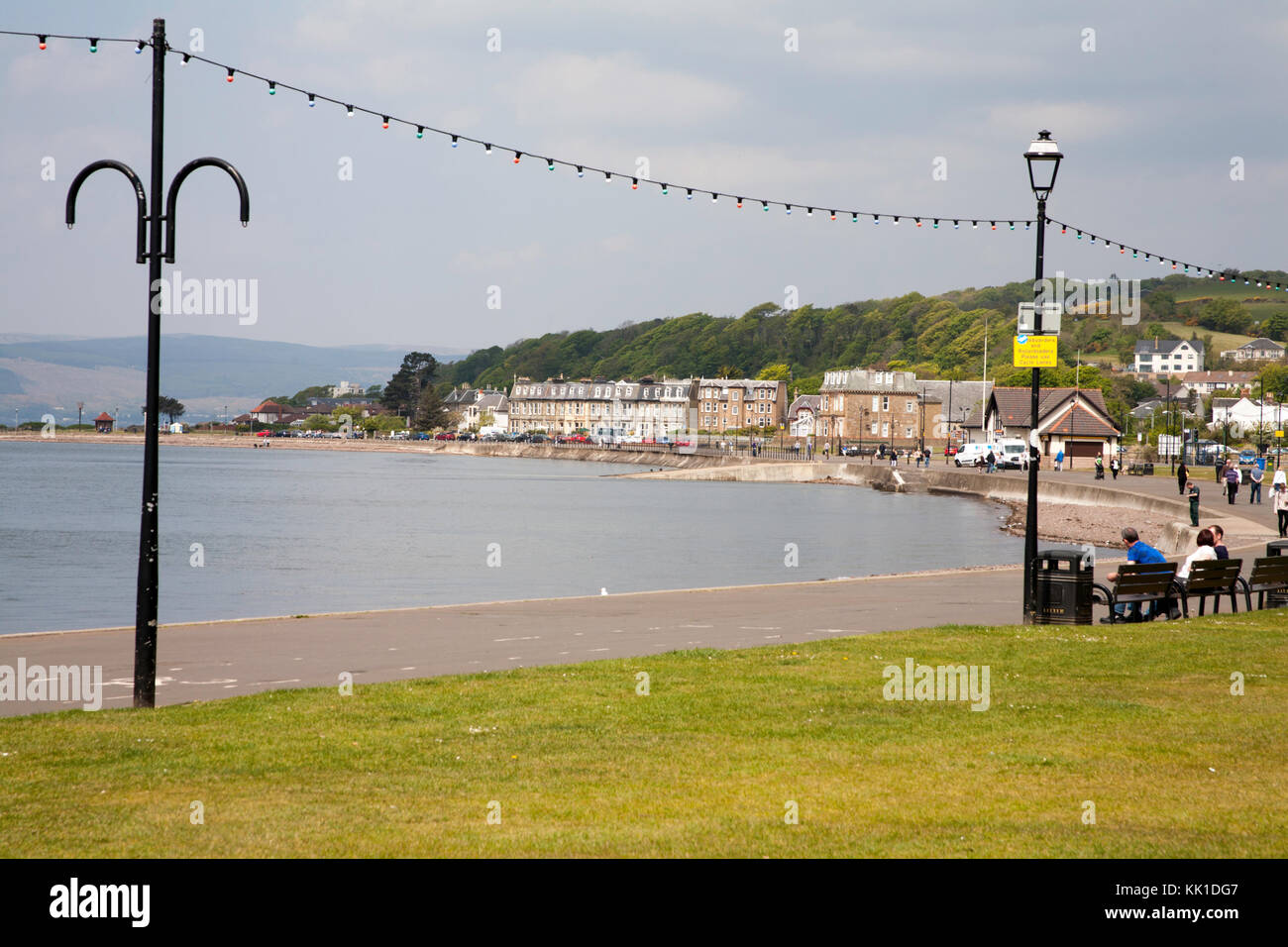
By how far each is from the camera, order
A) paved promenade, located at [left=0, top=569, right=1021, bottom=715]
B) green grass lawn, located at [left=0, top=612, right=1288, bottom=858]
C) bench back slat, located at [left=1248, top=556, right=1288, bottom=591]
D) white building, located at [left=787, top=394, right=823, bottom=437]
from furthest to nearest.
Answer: white building, located at [left=787, top=394, right=823, bottom=437]
bench back slat, located at [left=1248, top=556, right=1288, bottom=591]
paved promenade, located at [left=0, top=569, right=1021, bottom=715]
green grass lawn, located at [left=0, top=612, right=1288, bottom=858]

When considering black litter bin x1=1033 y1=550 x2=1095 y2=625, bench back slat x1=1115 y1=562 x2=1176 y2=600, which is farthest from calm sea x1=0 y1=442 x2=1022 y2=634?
bench back slat x1=1115 y1=562 x2=1176 y2=600

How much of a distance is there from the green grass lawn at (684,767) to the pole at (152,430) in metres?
0.54

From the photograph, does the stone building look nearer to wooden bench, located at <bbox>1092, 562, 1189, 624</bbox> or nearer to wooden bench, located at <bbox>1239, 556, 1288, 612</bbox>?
wooden bench, located at <bbox>1239, 556, 1288, 612</bbox>

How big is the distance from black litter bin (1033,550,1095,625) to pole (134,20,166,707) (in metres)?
10.8

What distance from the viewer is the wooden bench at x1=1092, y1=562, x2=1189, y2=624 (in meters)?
16.5

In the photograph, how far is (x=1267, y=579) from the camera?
18000 mm

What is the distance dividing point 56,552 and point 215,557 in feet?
19.5

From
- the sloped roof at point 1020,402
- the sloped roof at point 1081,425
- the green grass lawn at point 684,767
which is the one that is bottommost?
the green grass lawn at point 684,767

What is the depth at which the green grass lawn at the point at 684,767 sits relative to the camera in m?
6.92

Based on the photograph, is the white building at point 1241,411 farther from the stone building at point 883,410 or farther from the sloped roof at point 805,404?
the sloped roof at point 805,404

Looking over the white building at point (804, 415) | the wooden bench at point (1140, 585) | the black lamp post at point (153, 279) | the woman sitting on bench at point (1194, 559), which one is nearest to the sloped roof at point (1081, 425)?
the white building at point (804, 415)

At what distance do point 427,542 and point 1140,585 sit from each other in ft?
128

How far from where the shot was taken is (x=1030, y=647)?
46.0 feet

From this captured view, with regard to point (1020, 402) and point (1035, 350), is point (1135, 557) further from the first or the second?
point (1020, 402)
